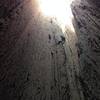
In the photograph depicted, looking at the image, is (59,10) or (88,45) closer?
(88,45)

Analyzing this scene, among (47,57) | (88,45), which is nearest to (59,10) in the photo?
(88,45)

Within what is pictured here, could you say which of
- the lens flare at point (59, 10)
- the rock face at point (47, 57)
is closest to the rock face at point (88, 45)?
the rock face at point (47, 57)

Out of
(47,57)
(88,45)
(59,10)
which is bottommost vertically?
(47,57)

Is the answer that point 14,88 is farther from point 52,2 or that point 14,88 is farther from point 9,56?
point 52,2

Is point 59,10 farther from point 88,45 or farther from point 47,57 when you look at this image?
point 47,57

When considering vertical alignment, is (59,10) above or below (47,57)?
above

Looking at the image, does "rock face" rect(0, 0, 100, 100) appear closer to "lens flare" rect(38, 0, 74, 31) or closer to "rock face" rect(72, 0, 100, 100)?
"rock face" rect(72, 0, 100, 100)
